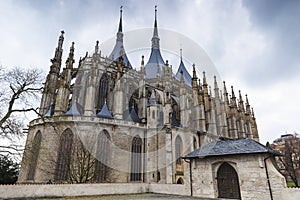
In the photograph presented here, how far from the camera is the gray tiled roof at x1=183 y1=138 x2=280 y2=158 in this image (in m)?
9.95

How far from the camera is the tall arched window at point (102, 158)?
60.5ft

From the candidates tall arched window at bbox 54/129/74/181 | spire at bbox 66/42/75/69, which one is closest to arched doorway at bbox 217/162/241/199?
tall arched window at bbox 54/129/74/181

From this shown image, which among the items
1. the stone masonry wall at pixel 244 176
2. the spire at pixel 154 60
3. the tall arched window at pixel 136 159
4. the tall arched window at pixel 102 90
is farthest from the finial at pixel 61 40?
the stone masonry wall at pixel 244 176

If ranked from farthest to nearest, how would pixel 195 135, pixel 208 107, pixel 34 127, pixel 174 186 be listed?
pixel 208 107 → pixel 195 135 → pixel 34 127 → pixel 174 186

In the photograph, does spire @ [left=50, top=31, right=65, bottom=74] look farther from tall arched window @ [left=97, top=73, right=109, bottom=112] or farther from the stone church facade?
tall arched window @ [left=97, top=73, right=109, bottom=112]

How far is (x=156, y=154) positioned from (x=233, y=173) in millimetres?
11129

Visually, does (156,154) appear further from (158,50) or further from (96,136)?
(158,50)

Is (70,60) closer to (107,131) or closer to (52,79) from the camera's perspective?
(52,79)

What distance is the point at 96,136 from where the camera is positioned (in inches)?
738

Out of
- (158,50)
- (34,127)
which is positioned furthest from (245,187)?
(158,50)

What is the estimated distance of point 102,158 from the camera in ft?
61.9

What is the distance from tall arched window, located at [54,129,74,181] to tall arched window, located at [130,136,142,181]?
595 centimetres

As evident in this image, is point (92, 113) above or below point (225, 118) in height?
below

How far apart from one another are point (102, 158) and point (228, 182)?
11.8 metres
